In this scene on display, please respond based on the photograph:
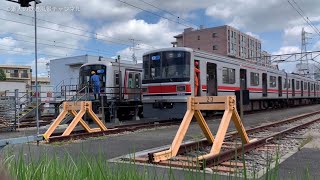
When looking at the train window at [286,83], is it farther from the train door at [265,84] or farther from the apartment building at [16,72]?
the apartment building at [16,72]

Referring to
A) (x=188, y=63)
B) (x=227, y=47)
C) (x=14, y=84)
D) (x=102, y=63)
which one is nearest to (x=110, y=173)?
(x=188, y=63)

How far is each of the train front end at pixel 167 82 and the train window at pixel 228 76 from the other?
3.48 m

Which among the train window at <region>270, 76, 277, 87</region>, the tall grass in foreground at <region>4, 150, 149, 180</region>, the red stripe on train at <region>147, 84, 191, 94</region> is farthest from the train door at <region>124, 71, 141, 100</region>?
the tall grass in foreground at <region>4, 150, 149, 180</region>

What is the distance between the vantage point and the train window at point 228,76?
20047mm

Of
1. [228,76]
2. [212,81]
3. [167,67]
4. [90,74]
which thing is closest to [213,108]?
[167,67]

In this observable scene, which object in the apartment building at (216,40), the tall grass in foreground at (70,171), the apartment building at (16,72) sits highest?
the apartment building at (216,40)

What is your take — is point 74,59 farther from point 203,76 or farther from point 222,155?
point 222,155

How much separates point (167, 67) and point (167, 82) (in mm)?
706

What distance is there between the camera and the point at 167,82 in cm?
1761

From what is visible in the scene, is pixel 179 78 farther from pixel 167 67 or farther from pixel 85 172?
pixel 85 172

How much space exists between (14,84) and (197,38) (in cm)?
6661

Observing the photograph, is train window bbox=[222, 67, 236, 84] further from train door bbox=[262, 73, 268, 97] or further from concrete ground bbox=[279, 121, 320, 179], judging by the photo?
concrete ground bbox=[279, 121, 320, 179]

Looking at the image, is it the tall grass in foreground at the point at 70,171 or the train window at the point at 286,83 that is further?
the train window at the point at 286,83

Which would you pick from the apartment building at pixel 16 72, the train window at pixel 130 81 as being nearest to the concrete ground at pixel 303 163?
the train window at pixel 130 81
